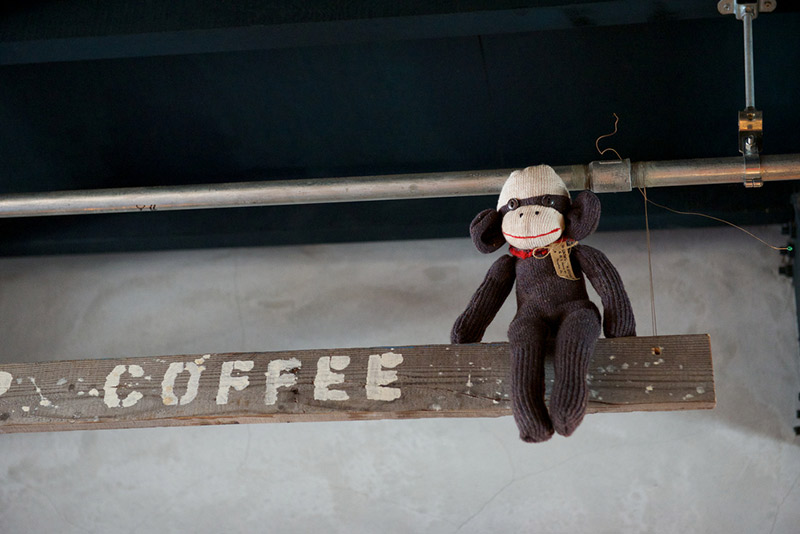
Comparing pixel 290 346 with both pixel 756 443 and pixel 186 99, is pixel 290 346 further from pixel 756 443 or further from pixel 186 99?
pixel 756 443

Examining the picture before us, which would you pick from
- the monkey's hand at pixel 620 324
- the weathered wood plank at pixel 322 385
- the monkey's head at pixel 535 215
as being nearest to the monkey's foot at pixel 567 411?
the weathered wood plank at pixel 322 385

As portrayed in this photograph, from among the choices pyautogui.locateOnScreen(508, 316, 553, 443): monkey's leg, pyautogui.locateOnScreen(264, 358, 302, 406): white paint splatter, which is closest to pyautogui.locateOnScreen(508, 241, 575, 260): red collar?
pyautogui.locateOnScreen(508, 316, 553, 443): monkey's leg

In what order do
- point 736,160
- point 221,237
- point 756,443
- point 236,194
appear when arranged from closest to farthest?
point 736,160, point 236,194, point 756,443, point 221,237

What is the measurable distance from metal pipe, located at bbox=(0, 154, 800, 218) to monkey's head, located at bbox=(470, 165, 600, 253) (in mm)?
363

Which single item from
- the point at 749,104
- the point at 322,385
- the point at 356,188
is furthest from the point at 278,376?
the point at 749,104

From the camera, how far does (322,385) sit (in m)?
1.72

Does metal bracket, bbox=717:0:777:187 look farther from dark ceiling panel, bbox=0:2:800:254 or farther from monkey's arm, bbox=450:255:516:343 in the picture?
monkey's arm, bbox=450:255:516:343

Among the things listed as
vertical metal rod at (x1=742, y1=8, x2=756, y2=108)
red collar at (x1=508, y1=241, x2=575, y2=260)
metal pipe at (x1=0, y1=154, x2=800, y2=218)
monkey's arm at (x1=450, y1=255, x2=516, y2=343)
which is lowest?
monkey's arm at (x1=450, y1=255, x2=516, y2=343)

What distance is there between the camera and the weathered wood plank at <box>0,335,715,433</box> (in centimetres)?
161

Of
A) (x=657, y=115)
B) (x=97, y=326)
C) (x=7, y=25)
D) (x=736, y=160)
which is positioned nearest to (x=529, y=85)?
(x=657, y=115)

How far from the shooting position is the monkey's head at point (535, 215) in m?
1.70

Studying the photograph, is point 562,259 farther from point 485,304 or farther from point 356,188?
point 356,188

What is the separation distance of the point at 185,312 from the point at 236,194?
3.46ft

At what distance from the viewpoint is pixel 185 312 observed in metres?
3.21
